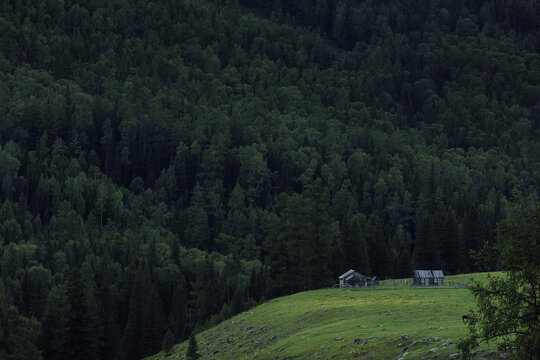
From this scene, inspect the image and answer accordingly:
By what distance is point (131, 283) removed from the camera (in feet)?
584

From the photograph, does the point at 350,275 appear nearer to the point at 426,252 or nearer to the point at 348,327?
the point at 426,252

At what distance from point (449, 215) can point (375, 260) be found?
63.3 feet

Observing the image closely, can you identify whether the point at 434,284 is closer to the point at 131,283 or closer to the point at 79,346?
the point at 79,346

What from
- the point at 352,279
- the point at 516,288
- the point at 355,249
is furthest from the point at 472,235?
the point at 516,288

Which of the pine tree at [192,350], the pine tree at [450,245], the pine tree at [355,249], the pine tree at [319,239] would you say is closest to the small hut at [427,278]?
the pine tree at [319,239]

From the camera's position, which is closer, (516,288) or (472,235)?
(516,288)

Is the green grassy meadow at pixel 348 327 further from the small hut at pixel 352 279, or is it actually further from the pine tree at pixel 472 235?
the pine tree at pixel 472 235

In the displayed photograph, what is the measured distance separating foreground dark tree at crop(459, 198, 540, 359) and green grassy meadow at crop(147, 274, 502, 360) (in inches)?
359

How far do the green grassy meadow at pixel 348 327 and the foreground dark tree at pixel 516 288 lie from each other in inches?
359

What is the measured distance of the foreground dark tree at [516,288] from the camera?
45.9 meters

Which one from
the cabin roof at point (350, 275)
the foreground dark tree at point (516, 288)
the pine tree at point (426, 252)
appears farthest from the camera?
the pine tree at point (426, 252)

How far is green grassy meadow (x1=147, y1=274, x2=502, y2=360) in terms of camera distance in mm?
63156

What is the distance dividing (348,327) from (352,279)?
159 feet

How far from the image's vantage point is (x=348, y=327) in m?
76.9
